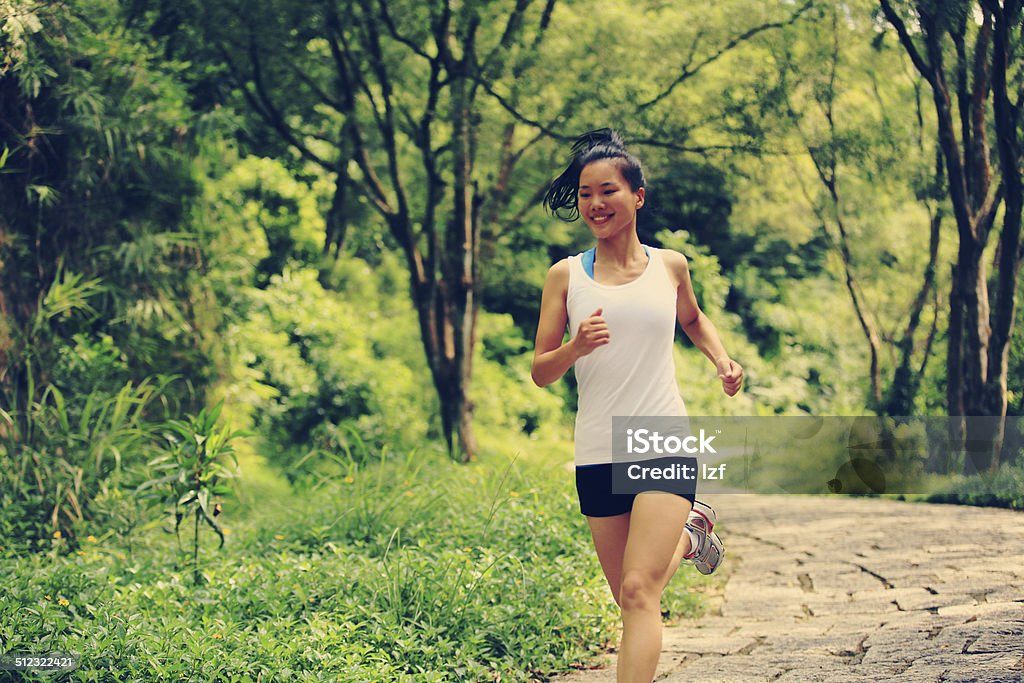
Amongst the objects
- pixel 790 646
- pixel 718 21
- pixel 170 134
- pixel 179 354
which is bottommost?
pixel 790 646

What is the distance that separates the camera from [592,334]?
2.69 metres

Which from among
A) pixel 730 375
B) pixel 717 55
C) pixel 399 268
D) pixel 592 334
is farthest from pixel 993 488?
pixel 399 268

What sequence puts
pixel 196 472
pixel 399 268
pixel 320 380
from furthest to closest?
pixel 399 268, pixel 320 380, pixel 196 472

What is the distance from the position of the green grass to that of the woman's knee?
1.04m

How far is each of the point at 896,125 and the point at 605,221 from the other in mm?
7745

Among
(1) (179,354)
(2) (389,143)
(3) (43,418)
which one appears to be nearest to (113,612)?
(3) (43,418)

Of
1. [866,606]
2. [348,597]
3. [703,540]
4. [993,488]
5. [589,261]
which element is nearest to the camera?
[589,261]

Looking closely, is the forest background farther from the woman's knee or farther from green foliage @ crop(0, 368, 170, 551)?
the woman's knee

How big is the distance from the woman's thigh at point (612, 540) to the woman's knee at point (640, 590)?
13cm

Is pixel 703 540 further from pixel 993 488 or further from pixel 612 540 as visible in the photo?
pixel 993 488

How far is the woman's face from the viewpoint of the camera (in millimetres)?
2969

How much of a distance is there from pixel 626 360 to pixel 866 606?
270cm

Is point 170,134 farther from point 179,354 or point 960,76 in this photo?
point 960,76

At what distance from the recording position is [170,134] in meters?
8.04
